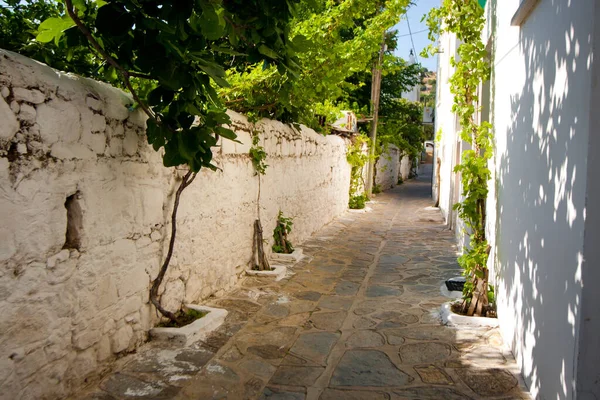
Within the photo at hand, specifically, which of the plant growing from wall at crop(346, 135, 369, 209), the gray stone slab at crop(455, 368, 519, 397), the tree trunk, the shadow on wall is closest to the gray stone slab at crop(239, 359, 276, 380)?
the gray stone slab at crop(455, 368, 519, 397)

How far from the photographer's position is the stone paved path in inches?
131

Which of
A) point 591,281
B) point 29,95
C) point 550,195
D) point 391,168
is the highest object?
point 29,95

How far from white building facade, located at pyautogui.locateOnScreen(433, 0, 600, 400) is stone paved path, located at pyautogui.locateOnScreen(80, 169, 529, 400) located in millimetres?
366

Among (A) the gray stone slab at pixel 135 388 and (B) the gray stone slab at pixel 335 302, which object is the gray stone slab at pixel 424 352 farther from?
(A) the gray stone slab at pixel 135 388

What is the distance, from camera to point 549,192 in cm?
288

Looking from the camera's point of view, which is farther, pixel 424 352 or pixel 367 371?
pixel 424 352

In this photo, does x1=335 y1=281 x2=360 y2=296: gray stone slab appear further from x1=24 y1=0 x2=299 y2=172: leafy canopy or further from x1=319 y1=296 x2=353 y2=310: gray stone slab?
x1=24 y1=0 x2=299 y2=172: leafy canopy

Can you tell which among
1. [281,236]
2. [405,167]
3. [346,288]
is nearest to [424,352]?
[346,288]

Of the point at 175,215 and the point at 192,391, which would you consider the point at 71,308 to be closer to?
the point at 192,391

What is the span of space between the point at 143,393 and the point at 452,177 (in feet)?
29.7

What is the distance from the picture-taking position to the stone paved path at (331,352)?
3318mm

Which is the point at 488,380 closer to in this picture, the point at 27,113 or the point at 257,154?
the point at 27,113

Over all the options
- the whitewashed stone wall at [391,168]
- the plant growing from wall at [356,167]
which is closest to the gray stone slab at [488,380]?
the plant growing from wall at [356,167]

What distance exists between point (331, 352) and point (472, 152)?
248 centimetres
